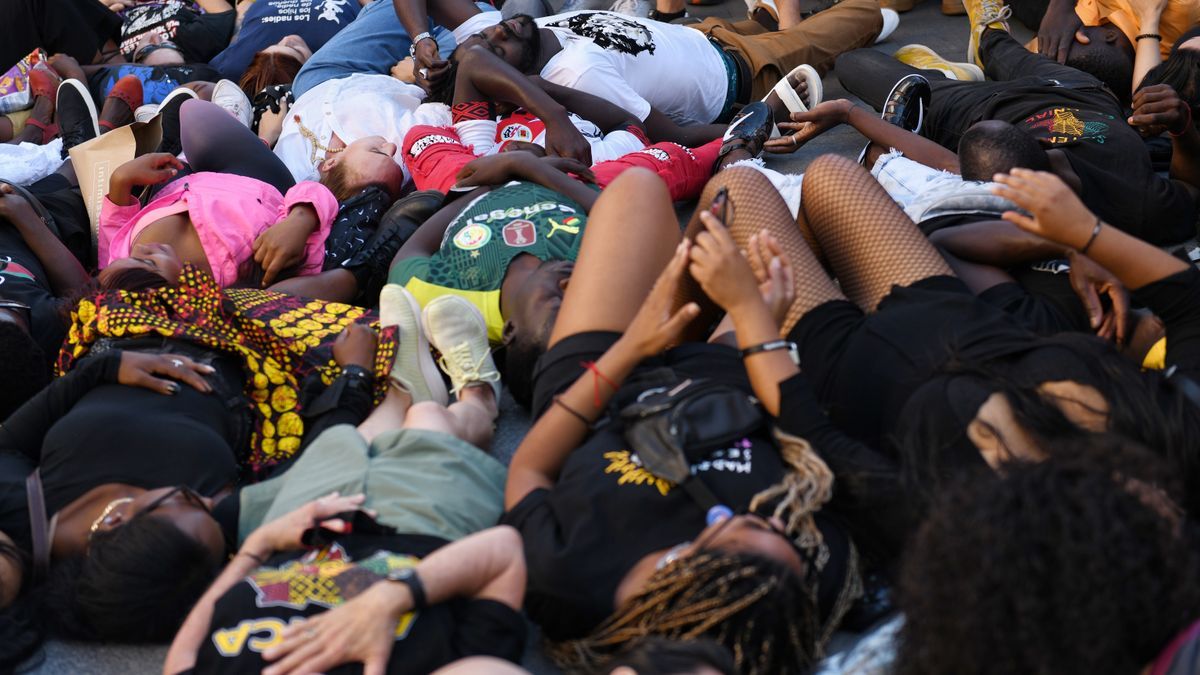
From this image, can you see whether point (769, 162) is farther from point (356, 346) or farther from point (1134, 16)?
point (356, 346)

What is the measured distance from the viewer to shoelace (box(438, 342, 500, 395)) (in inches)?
127

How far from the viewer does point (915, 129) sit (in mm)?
4516

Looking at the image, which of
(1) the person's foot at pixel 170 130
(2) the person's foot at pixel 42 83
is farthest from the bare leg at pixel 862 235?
(2) the person's foot at pixel 42 83

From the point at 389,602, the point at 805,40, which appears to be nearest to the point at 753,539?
the point at 389,602

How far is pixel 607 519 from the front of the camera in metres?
2.26

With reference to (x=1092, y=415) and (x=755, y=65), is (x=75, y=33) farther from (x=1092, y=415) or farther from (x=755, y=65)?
(x=1092, y=415)

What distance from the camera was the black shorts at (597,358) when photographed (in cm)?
267

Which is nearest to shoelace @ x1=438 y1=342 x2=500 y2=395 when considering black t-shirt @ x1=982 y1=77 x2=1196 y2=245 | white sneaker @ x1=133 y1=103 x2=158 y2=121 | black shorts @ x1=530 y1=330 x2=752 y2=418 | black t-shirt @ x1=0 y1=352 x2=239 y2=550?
black shorts @ x1=530 y1=330 x2=752 y2=418

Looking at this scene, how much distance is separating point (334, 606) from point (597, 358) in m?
0.85

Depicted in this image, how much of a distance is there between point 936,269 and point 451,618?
1542 millimetres

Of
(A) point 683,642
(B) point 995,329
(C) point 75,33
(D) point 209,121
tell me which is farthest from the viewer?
(C) point 75,33

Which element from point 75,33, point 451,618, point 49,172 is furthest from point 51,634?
point 75,33

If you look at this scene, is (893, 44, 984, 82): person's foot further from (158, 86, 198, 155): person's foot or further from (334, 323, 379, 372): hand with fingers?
(158, 86, 198, 155): person's foot

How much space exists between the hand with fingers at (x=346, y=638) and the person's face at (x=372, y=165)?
99.6 inches
